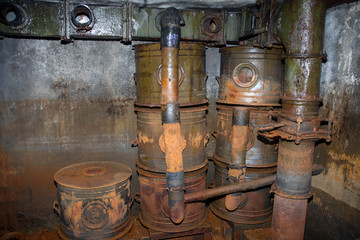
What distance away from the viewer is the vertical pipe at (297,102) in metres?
3.51

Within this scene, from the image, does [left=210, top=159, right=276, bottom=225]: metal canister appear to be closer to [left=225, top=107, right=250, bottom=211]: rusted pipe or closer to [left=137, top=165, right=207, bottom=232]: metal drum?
[left=225, top=107, right=250, bottom=211]: rusted pipe

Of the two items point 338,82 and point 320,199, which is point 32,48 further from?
point 320,199

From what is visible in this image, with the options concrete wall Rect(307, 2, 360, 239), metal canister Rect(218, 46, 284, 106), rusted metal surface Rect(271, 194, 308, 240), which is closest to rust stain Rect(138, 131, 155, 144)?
metal canister Rect(218, 46, 284, 106)

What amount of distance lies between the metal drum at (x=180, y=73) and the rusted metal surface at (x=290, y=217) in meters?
2.16

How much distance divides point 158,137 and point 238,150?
1451mm

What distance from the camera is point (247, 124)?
4.52 metres

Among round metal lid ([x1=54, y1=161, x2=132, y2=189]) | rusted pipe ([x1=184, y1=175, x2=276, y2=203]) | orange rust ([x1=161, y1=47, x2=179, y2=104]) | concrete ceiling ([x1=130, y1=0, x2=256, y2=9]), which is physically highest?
concrete ceiling ([x1=130, y1=0, x2=256, y2=9])

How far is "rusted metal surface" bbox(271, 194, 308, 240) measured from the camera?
12.6ft

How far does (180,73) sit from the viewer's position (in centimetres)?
440

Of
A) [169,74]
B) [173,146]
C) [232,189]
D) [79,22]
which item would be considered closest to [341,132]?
[232,189]

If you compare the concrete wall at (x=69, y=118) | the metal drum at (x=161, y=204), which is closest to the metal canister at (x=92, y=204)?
the metal drum at (x=161, y=204)

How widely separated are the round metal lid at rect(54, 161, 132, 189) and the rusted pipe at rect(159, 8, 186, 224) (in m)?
0.94

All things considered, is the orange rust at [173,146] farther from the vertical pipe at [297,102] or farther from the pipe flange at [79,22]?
the pipe flange at [79,22]

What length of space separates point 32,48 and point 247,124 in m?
4.29
